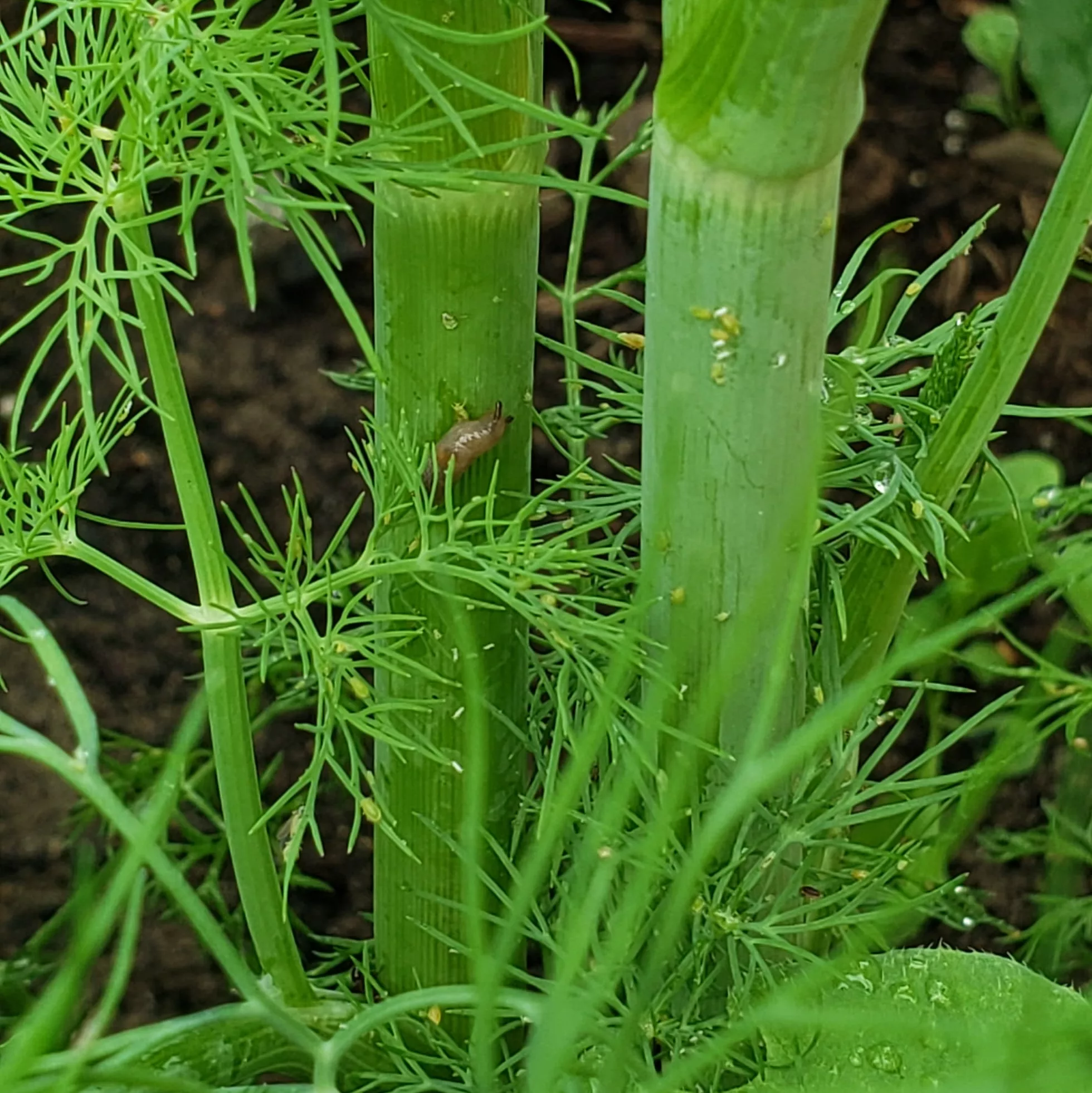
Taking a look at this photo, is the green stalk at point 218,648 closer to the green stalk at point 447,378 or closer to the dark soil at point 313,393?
the green stalk at point 447,378

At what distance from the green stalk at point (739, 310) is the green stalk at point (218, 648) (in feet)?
0.58

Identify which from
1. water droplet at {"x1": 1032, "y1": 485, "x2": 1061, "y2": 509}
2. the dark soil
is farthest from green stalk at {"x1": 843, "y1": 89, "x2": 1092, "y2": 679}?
the dark soil

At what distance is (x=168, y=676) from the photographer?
1085 millimetres

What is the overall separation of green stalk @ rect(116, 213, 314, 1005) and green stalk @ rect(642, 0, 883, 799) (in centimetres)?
18

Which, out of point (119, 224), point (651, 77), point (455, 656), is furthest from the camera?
point (651, 77)

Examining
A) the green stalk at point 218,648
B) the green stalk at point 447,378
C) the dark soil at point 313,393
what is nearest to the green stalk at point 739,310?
the green stalk at point 447,378

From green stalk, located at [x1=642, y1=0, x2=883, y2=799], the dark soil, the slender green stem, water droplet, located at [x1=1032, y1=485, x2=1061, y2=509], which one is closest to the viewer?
the slender green stem

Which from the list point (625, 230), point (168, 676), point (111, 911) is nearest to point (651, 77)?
point (625, 230)

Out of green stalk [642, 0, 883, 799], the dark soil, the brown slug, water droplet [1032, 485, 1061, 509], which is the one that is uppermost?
green stalk [642, 0, 883, 799]

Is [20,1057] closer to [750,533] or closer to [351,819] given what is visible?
[750,533]

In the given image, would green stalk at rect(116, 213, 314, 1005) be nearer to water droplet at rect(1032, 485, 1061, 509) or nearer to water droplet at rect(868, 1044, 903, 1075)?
water droplet at rect(868, 1044, 903, 1075)

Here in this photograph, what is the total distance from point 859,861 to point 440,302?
0.33 meters

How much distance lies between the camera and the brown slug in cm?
59

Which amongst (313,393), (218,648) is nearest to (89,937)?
(218,648)
